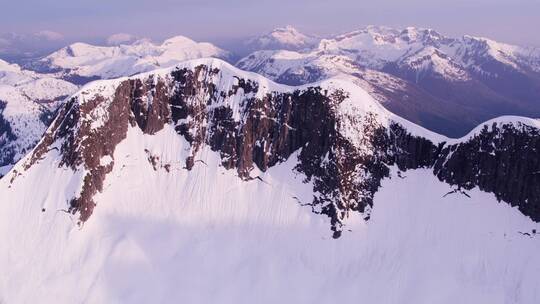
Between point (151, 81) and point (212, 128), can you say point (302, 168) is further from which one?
point (151, 81)

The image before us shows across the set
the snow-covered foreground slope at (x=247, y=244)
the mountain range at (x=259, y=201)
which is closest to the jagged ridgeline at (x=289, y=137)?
the mountain range at (x=259, y=201)

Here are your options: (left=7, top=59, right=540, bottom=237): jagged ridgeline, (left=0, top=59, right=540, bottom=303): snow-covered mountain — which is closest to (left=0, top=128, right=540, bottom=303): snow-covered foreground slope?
(left=0, top=59, right=540, bottom=303): snow-covered mountain

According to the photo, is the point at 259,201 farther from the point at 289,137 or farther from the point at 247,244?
the point at 289,137

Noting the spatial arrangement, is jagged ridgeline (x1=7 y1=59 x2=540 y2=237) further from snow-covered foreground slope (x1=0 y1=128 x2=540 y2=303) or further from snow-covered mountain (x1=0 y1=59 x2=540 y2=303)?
snow-covered foreground slope (x1=0 y1=128 x2=540 y2=303)

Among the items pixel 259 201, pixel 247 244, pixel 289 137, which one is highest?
pixel 289 137

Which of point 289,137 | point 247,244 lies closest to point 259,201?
point 247,244

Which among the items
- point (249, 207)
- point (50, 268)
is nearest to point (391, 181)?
point (249, 207)
